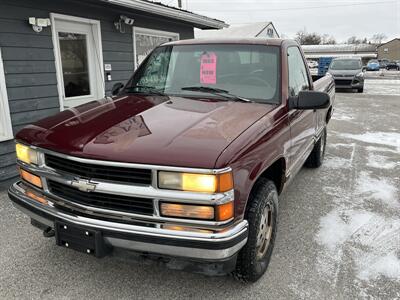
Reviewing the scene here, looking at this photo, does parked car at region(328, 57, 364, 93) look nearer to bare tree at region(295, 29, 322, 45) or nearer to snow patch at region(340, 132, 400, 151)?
snow patch at region(340, 132, 400, 151)

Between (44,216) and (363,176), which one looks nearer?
(44,216)

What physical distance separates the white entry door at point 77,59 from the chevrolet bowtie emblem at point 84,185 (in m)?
3.88

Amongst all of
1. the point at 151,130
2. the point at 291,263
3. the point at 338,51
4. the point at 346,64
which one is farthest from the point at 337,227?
the point at 338,51

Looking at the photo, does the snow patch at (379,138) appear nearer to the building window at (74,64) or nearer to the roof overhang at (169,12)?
the roof overhang at (169,12)

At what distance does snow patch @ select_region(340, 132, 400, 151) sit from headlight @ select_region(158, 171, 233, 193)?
20.4ft

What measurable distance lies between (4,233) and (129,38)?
4.87 meters

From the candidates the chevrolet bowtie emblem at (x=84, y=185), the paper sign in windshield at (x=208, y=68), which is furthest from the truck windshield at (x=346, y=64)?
the chevrolet bowtie emblem at (x=84, y=185)

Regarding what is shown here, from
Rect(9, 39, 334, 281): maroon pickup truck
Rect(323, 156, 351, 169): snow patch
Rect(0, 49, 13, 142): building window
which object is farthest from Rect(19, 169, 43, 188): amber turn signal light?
Rect(323, 156, 351, 169): snow patch

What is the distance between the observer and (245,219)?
2.50 metres

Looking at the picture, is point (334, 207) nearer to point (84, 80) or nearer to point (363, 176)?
point (363, 176)

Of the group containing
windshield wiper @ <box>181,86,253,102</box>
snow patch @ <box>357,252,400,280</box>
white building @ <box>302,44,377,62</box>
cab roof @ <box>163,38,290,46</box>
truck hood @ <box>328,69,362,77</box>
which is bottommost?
snow patch @ <box>357,252,400,280</box>

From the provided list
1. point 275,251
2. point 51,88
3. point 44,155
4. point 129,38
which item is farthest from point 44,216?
point 129,38

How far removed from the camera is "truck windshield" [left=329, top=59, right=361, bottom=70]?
1817 centimetres

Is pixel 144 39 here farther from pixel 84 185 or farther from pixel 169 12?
pixel 84 185
